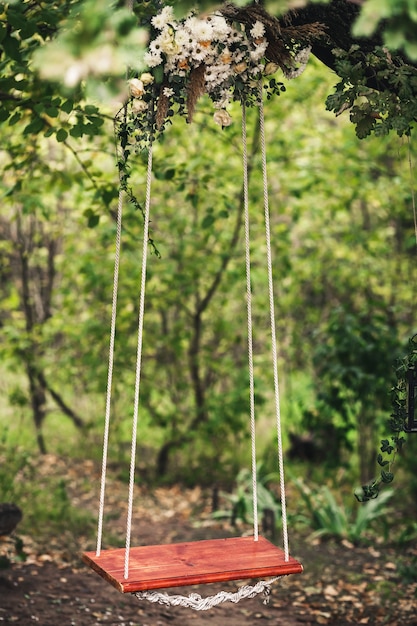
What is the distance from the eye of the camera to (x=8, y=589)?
382 cm

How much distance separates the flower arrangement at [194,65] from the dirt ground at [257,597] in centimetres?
233

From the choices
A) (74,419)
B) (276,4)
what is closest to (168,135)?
(74,419)

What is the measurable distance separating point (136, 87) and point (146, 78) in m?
0.05

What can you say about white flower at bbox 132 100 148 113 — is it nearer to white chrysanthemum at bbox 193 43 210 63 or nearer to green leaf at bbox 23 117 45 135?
white chrysanthemum at bbox 193 43 210 63

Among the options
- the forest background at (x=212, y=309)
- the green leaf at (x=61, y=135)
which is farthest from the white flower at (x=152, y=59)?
the forest background at (x=212, y=309)

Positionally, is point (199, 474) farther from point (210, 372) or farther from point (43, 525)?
point (43, 525)

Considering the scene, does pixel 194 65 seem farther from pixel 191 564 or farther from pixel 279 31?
pixel 191 564

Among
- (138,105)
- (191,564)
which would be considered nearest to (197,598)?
(191,564)

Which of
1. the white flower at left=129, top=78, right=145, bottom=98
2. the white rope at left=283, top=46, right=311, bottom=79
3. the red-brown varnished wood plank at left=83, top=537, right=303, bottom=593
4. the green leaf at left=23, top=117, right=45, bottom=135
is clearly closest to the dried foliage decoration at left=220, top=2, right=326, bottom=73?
the white rope at left=283, top=46, right=311, bottom=79

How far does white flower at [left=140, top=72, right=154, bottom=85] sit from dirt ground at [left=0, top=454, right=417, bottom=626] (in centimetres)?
240

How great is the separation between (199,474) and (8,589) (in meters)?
2.63

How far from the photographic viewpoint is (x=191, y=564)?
2354mm

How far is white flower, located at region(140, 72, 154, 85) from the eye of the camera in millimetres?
2497

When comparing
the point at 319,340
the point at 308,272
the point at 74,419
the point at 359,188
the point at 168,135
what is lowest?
the point at 74,419
